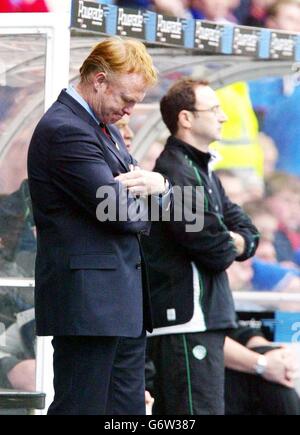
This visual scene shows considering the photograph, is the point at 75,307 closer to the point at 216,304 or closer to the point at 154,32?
the point at 216,304

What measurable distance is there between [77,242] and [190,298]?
138 cm

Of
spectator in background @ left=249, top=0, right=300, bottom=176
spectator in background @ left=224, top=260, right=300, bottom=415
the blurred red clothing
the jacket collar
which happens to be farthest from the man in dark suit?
spectator in background @ left=249, top=0, right=300, bottom=176

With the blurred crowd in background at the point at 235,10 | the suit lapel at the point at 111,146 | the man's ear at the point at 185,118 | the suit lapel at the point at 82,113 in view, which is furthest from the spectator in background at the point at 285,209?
the suit lapel at the point at 82,113

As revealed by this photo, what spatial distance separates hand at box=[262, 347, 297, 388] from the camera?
6.37 metres

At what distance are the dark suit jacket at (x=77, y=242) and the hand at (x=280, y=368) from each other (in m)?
2.33

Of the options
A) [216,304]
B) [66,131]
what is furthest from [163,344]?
[66,131]

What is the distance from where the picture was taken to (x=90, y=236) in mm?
4070

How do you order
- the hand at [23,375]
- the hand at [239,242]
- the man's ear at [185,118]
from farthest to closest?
the man's ear at [185,118] < the hand at [239,242] < the hand at [23,375]

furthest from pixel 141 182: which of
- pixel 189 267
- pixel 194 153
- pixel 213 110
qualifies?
pixel 213 110

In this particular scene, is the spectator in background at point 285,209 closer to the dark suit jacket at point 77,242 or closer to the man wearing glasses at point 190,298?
the man wearing glasses at point 190,298

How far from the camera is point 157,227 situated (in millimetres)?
5453

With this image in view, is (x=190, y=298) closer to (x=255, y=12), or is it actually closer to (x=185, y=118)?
(x=185, y=118)

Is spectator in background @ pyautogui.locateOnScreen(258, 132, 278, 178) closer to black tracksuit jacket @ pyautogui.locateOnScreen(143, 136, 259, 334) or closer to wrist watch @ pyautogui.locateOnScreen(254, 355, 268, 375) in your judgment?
wrist watch @ pyautogui.locateOnScreen(254, 355, 268, 375)

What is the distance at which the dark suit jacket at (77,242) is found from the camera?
13.2 ft
